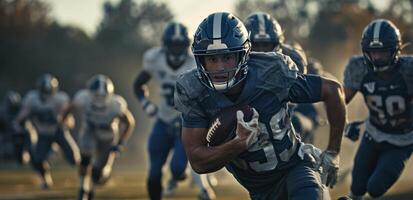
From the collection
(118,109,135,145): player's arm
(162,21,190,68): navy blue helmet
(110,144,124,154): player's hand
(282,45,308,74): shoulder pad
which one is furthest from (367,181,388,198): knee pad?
(118,109,135,145): player's arm

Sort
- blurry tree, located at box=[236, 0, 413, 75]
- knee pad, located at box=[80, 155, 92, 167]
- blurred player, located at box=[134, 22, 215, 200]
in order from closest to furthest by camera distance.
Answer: blurred player, located at box=[134, 22, 215, 200]
knee pad, located at box=[80, 155, 92, 167]
blurry tree, located at box=[236, 0, 413, 75]

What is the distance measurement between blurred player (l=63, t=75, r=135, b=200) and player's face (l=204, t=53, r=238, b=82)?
267 inches

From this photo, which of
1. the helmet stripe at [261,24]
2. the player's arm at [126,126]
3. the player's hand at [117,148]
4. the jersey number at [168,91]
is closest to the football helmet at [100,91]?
the player's arm at [126,126]

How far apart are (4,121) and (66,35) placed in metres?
18.8

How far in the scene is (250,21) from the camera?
8.59 m

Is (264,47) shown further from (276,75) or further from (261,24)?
(276,75)

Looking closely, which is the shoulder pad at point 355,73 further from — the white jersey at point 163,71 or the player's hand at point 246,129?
the player's hand at point 246,129

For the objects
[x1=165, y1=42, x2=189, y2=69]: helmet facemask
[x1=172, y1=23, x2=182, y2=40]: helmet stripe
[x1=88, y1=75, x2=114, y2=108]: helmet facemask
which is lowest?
[x1=88, y1=75, x2=114, y2=108]: helmet facemask

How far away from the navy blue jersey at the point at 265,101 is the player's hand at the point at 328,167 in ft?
0.57

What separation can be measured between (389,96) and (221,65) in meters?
3.11

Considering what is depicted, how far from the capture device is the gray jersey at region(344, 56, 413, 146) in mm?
7855

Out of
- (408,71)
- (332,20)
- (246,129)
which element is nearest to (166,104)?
(408,71)

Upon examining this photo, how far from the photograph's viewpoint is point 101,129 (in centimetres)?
1306

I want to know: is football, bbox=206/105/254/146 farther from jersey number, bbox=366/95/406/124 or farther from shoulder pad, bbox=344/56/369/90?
jersey number, bbox=366/95/406/124
